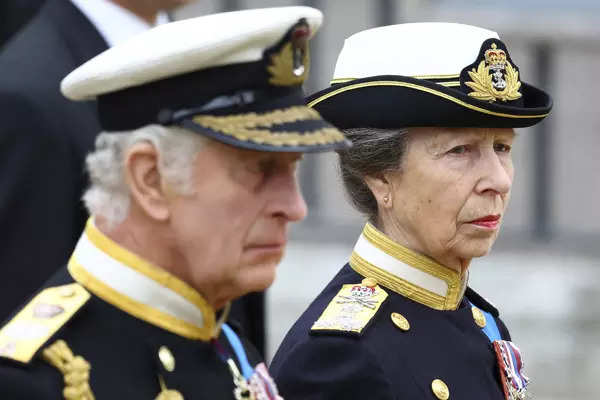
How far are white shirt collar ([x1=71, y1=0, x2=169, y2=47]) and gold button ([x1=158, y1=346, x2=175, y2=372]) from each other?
5.12 ft

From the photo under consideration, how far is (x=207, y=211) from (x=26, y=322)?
0.40 m

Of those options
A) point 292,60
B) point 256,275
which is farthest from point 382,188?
point 256,275

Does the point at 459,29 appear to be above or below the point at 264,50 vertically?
below

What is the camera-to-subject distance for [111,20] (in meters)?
4.58

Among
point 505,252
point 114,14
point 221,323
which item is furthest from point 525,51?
point 221,323

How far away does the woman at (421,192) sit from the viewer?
4191mm

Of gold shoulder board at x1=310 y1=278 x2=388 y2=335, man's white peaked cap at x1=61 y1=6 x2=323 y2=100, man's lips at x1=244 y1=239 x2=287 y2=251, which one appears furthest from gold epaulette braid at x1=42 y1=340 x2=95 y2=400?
gold shoulder board at x1=310 y1=278 x2=388 y2=335

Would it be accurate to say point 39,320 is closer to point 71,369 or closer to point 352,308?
point 71,369

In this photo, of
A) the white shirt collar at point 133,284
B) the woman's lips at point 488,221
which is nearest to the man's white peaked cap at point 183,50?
the white shirt collar at point 133,284

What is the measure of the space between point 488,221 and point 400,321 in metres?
0.34

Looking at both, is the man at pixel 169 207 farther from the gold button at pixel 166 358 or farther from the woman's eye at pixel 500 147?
the woman's eye at pixel 500 147

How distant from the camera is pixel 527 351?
10.3 metres

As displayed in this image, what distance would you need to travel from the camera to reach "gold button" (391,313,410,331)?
13.8 feet

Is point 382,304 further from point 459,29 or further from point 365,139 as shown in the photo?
point 459,29
